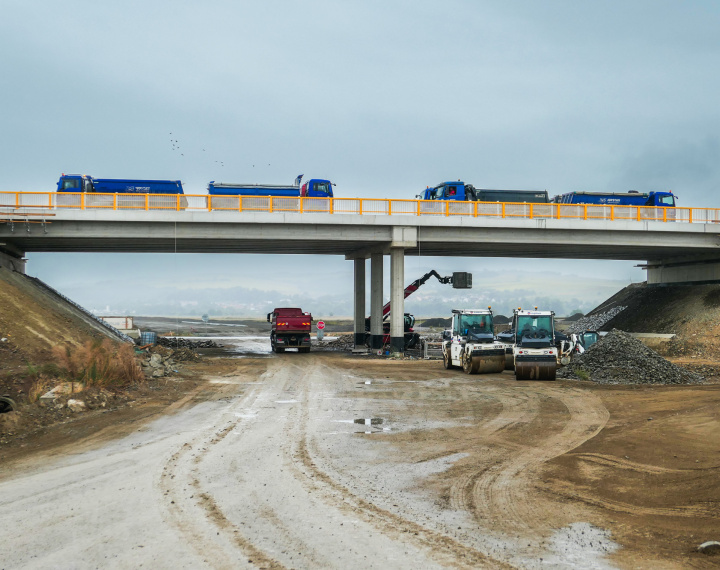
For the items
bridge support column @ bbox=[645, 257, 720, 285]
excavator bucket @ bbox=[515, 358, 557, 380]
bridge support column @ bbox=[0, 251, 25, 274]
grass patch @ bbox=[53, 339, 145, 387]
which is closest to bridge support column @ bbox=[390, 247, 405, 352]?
excavator bucket @ bbox=[515, 358, 557, 380]

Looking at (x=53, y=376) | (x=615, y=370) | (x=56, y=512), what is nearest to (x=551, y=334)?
(x=615, y=370)

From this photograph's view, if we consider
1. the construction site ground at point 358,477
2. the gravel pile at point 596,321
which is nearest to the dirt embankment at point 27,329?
the construction site ground at point 358,477

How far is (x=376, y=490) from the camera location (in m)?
9.59

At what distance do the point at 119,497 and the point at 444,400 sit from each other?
11939mm

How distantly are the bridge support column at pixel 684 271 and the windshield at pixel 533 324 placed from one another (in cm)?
2734

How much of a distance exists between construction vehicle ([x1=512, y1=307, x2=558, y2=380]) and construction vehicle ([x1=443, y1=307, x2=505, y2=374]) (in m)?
2.38

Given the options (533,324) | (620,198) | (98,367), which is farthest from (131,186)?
(620,198)

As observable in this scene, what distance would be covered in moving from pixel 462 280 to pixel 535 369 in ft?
60.5

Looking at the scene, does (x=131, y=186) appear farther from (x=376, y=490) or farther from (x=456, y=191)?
(x=376, y=490)

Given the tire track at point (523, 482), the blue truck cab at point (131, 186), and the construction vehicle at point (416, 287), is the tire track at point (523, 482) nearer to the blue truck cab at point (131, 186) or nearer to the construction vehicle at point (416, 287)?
the construction vehicle at point (416, 287)

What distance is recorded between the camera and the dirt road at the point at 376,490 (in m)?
7.15

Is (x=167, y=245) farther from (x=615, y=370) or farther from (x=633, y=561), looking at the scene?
(x=633, y=561)

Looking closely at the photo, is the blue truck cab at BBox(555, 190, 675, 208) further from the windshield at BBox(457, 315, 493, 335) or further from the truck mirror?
the windshield at BBox(457, 315, 493, 335)

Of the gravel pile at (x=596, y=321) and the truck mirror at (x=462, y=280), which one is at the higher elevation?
the truck mirror at (x=462, y=280)
